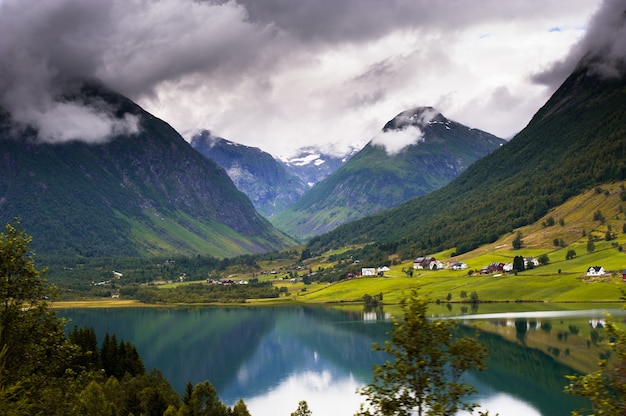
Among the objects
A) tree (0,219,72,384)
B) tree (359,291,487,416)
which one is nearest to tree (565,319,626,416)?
tree (359,291,487,416)

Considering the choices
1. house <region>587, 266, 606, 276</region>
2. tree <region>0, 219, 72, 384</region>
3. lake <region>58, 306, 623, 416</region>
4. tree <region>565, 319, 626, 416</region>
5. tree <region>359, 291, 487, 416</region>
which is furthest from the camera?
house <region>587, 266, 606, 276</region>

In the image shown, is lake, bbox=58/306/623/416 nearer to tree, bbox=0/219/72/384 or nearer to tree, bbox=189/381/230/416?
tree, bbox=189/381/230/416

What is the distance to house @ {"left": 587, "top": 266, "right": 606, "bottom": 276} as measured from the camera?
164m

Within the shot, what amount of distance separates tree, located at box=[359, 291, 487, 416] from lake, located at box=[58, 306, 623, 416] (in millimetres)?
59645

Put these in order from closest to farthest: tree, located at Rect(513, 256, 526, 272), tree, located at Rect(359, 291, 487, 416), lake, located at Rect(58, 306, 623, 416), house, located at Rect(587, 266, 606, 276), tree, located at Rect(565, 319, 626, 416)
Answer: tree, located at Rect(565, 319, 626, 416), tree, located at Rect(359, 291, 487, 416), lake, located at Rect(58, 306, 623, 416), house, located at Rect(587, 266, 606, 276), tree, located at Rect(513, 256, 526, 272)

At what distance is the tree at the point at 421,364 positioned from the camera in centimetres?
2142

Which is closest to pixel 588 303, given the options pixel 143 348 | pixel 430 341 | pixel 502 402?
pixel 502 402

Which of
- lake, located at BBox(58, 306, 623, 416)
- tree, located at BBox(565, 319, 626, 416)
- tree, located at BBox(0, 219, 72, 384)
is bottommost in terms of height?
lake, located at BBox(58, 306, 623, 416)

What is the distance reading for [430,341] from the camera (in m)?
22.0

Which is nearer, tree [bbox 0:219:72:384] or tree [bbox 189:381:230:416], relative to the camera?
tree [bbox 0:219:72:384]

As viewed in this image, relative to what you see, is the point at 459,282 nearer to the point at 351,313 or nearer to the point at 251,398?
the point at 351,313

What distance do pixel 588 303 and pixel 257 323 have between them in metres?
86.8

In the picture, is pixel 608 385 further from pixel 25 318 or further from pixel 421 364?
pixel 25 318

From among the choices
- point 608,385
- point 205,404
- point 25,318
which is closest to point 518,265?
point 205,404
